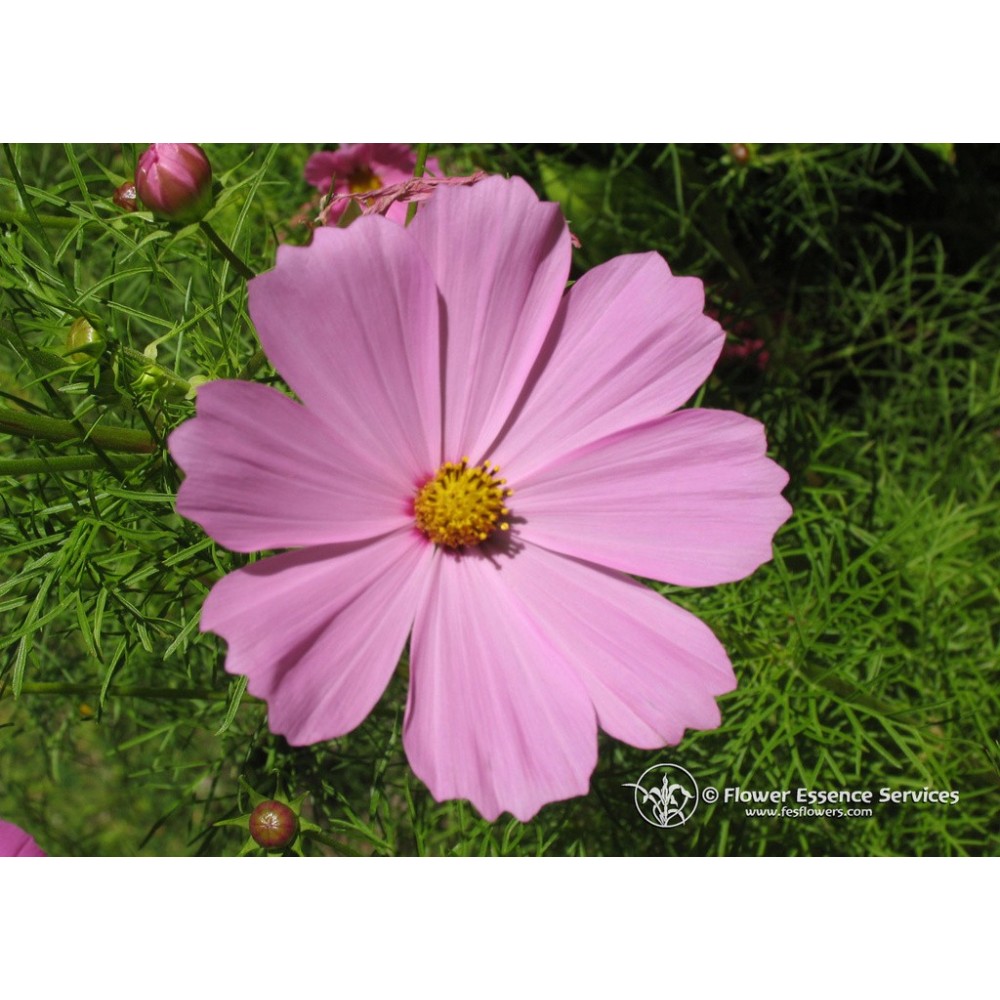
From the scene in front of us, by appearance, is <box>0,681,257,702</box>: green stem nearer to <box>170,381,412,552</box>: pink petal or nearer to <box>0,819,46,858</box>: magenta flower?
<box>0,819,46,858</box>: magenta flower

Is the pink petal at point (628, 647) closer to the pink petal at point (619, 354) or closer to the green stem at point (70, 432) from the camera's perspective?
the pink petal at point (619, 354)

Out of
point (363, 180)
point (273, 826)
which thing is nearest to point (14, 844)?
point (273, 826)

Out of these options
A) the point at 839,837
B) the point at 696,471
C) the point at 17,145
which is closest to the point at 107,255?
the point at 17,145

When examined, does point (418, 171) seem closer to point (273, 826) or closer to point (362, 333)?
point (362, 333)

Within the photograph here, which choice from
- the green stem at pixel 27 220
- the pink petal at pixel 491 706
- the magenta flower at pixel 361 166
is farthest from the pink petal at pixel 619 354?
the magenta flower at pixel 361 166

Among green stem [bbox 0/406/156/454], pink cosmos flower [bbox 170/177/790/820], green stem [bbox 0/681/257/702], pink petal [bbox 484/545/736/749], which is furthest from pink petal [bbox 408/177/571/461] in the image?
green stem [bbox 0/681/257/702]

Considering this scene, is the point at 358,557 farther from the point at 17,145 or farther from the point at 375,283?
the point at 17,145
